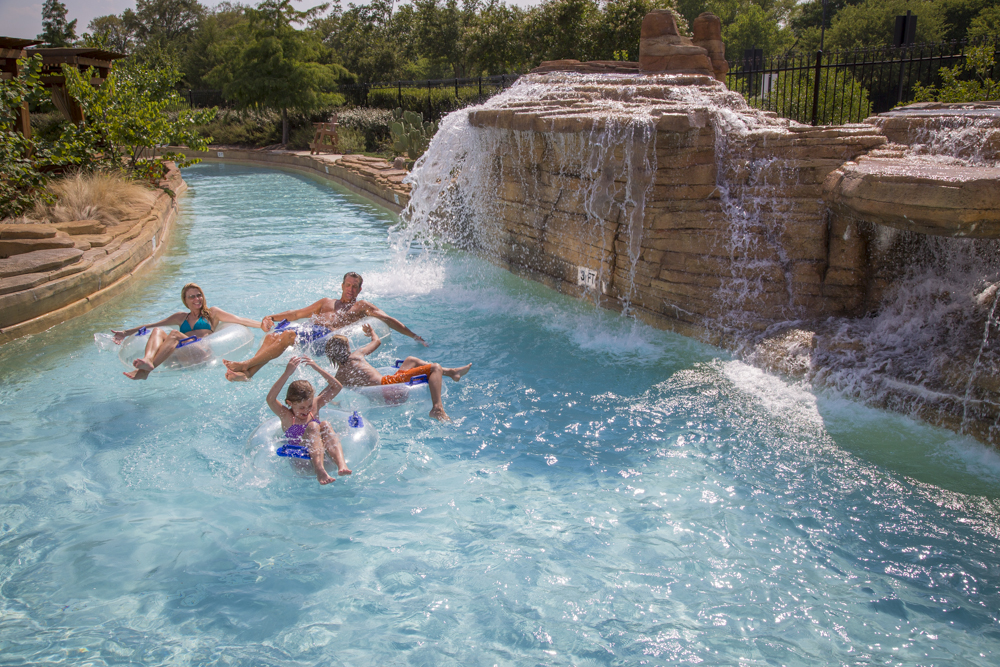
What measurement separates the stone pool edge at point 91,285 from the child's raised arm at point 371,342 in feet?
11.0

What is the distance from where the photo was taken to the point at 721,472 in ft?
13.9

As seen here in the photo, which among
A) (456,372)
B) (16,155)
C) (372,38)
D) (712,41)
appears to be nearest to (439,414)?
(456,372)

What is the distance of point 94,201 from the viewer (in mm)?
9836

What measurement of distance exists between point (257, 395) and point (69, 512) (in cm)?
161

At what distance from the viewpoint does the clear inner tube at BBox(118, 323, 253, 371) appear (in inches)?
223

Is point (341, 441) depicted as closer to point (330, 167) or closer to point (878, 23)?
point (330, 167)

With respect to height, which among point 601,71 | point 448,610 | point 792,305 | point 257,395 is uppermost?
point 601,71

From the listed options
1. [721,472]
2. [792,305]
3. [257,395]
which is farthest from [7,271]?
[792,305]

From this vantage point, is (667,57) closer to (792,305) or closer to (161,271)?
(792,305)

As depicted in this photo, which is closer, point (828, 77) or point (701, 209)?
point (701, 209)

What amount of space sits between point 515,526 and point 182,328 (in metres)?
3.77

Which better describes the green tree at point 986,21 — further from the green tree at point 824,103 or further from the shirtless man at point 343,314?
the shirtless man at point 343,314

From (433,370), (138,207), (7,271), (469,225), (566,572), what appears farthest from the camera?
(138,207)

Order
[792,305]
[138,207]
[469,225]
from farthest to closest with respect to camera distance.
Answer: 1. [138,207]
2. [469,225]
3. [792,305]
